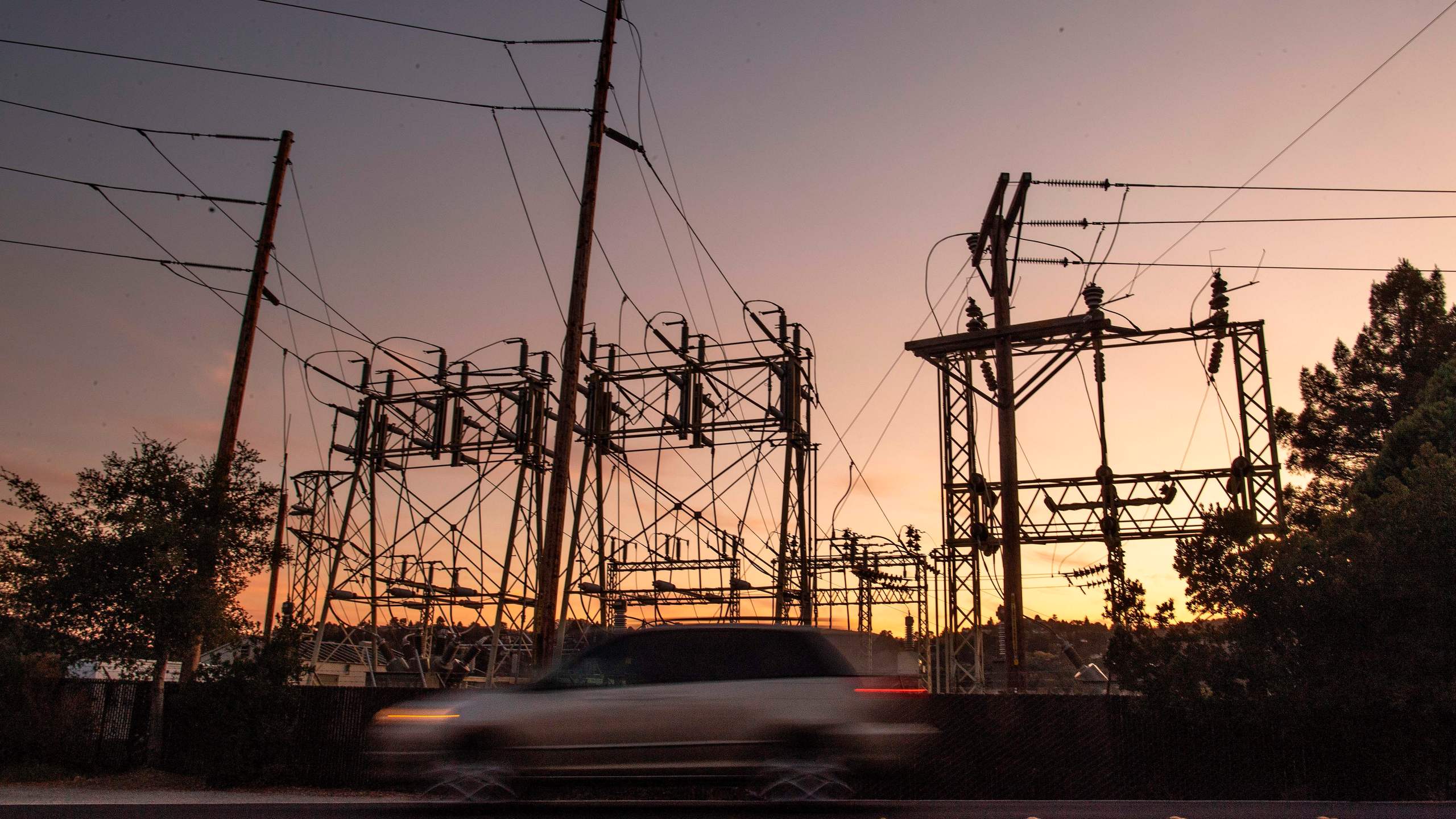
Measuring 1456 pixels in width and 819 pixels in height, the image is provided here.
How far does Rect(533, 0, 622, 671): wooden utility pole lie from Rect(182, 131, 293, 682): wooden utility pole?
628 cm

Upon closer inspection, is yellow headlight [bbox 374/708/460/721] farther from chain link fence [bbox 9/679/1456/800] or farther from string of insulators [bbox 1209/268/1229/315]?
string of insulators [bbox 1209/268/1229/315]

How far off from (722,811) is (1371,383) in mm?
42899

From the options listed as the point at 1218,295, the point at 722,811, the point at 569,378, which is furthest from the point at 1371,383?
the point at 722,811

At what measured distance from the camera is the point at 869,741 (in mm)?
8695

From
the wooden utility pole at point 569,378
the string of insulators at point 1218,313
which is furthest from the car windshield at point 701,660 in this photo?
the string of insulators at point 1218,313

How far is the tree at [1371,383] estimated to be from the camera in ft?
132

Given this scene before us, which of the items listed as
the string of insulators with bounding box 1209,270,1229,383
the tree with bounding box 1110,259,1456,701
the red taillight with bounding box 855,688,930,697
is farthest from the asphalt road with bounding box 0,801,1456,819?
the string of insulators with bounding box 1209,270,1229,383

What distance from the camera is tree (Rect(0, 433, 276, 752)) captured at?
16719 mm

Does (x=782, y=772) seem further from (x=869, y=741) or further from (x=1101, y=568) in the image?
(x=1101, y=568)

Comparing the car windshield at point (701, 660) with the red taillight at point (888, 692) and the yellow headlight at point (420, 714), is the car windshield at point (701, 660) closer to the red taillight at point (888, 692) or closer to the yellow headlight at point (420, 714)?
the red taillight at point (888, 692)

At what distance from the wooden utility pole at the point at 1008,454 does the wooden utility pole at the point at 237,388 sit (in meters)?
13.4

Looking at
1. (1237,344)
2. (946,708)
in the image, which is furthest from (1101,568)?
(1237,344)

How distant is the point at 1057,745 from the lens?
627 inches

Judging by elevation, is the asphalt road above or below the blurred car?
below
